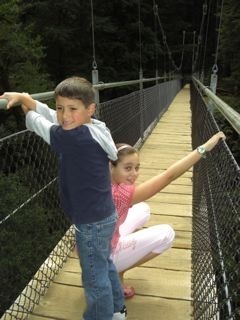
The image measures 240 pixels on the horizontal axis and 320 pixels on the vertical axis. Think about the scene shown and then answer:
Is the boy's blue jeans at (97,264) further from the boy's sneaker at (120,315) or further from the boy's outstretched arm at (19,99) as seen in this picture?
the boy's outstretched arm at (19,99)

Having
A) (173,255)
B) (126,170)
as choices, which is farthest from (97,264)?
(173,255)

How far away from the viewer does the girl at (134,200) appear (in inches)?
59.3

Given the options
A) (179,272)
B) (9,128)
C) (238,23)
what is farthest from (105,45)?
(179,272)

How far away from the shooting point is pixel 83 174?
133cm

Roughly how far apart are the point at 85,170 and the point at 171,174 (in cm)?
30

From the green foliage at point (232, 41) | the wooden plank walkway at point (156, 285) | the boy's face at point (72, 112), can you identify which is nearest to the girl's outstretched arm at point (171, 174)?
the boy's face at point (72, 112)

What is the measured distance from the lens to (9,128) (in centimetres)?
1230

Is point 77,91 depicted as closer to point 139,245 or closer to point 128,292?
point 139,245

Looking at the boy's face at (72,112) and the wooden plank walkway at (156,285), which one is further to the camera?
the wooden plank walkway at (156,285)

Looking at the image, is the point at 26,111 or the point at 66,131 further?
the point at 26,111

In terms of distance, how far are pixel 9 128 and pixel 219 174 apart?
11.1 meters

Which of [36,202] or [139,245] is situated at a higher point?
[139,245]

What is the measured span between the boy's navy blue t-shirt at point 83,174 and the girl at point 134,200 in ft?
0.74

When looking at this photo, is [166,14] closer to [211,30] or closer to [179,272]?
[211,30]
